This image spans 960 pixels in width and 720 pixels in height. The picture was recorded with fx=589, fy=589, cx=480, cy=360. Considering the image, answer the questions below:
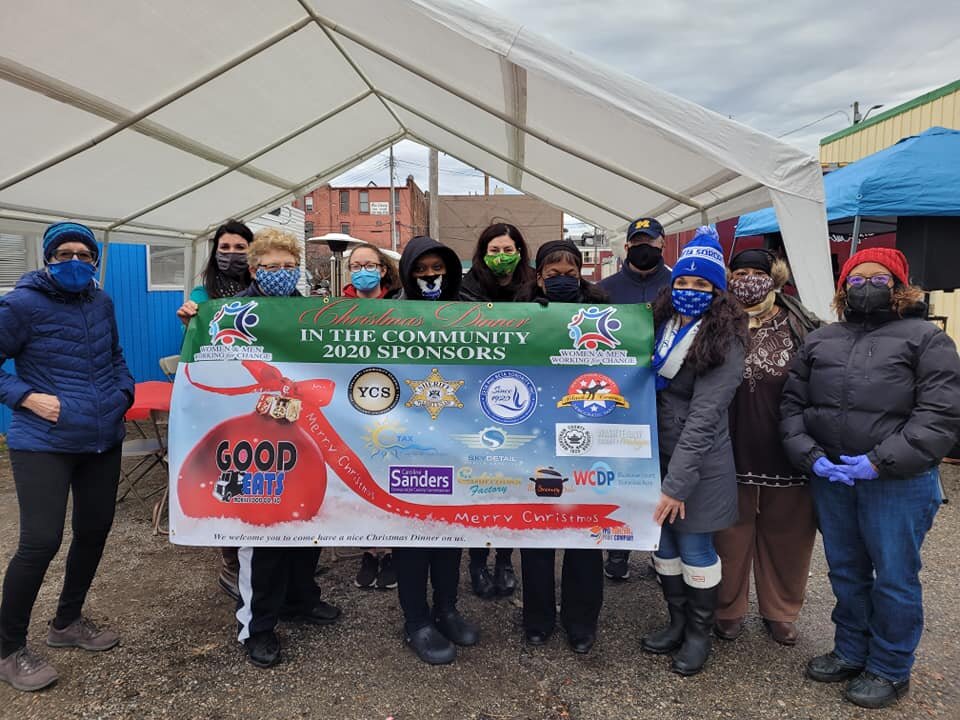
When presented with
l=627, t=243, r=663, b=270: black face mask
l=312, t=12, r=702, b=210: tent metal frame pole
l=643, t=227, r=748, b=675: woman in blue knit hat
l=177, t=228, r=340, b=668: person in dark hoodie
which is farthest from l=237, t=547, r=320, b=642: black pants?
l=312, t=12, r=702, b=210: tent metal frame pole

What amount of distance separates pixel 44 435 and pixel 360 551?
2163 mm

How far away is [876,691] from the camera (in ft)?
8.32

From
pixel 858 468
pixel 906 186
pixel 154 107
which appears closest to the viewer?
pixel 858 468

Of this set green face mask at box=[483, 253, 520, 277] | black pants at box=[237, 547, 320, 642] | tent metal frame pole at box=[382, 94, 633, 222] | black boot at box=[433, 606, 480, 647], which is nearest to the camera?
black pants at box=[237, 547, 320, 642]

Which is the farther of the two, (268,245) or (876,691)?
(268,245)

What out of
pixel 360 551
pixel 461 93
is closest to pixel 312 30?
pixel 461 93

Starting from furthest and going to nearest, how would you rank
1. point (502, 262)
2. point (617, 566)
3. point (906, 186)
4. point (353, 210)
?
point (353, 210) < point (906, 186) < point (617, 566) < point (502, 262)

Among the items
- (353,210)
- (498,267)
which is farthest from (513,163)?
(353,210)

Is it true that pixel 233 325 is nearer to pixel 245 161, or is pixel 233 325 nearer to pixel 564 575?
pixel 564 575

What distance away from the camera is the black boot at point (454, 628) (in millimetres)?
2988

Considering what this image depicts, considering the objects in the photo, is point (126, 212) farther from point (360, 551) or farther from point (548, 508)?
point (548, 508)

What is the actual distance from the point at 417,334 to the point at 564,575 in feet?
4.58

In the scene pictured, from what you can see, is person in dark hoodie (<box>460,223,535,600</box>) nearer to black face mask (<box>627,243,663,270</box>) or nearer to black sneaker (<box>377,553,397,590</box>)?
black sneaker (<box>377,553,397,590</box>)

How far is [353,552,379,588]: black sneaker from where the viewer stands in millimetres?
3650
